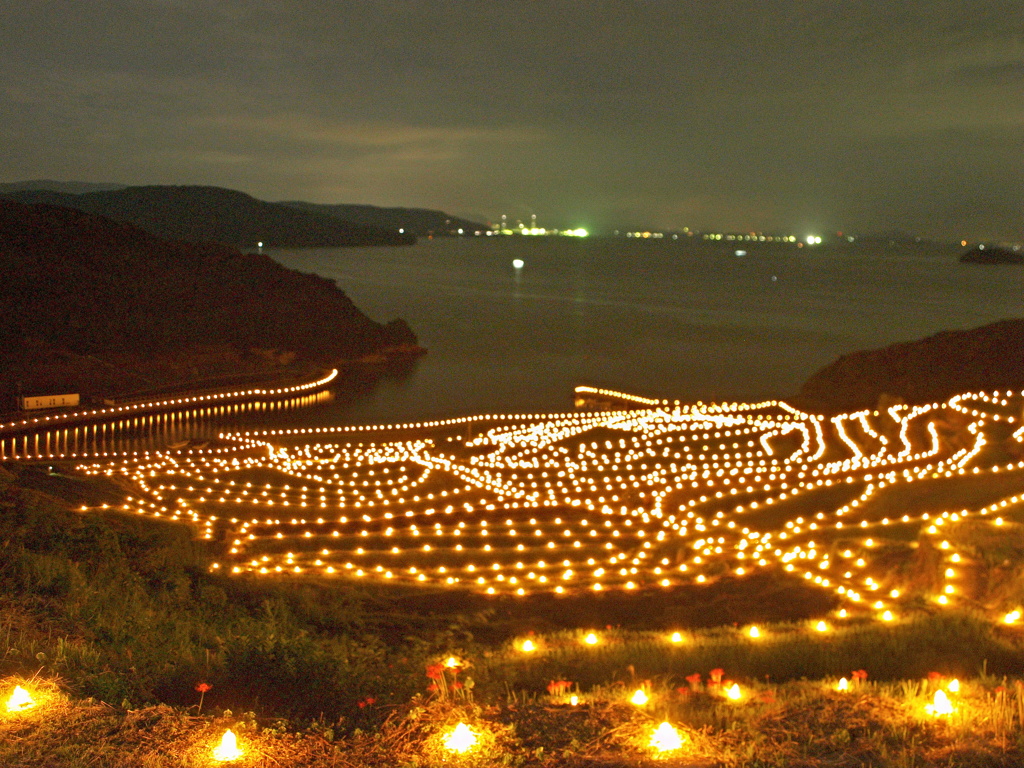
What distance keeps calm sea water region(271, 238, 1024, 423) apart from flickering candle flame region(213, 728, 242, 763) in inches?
1286

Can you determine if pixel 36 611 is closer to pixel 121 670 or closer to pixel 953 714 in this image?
pixel 121 670

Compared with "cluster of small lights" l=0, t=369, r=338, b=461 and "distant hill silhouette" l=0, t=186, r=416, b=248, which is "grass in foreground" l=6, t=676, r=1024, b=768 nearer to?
"cluster of small lights" l=0, t=369, r=338, b=461

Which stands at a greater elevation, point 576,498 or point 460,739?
point 460,739

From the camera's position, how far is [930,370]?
32625mm

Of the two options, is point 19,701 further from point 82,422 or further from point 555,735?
point 82,422

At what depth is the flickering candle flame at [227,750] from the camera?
3918mm

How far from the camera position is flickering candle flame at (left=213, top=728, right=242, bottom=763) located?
12.9 ft

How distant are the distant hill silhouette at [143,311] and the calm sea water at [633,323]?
7.37 metres

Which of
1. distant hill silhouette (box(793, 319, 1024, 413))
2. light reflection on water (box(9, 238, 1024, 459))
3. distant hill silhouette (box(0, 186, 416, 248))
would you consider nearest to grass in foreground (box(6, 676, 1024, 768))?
light reflection on water (box(9, 238, 1024, 459))

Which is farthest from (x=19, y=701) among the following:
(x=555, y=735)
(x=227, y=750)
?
(x=555, y=735)

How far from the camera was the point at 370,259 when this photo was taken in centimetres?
15962

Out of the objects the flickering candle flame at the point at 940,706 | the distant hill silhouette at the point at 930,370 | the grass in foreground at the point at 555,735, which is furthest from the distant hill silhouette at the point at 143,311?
the flickering candle flame at the point at 940,706

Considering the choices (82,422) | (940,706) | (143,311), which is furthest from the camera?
(143,311)

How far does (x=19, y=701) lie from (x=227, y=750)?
1108 mm
